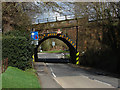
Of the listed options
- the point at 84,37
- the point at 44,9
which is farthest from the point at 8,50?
the point at 84,37

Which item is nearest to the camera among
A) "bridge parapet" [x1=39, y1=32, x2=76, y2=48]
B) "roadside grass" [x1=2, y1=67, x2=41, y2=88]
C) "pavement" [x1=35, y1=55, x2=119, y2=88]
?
"roadside grass" [x1=2, y1=67, x2=41, y2=88]

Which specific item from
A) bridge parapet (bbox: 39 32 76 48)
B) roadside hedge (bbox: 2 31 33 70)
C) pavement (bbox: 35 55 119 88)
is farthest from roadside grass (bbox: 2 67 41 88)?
bridge parapet (bbox: 39 32 76 48)

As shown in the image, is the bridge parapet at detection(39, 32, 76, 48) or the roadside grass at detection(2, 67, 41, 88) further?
the bridge parapet at detection(39, 32, 76, 48)

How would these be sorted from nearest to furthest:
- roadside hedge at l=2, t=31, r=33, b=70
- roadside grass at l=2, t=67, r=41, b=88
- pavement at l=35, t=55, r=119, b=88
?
roadside grass at l=2, t=67, r=41, b=88
pavement at l=35, t=55, r=119, b=88
roadside hedge at l=2, t=31, r=33, b=70

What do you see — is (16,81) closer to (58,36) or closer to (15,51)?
(15,51)

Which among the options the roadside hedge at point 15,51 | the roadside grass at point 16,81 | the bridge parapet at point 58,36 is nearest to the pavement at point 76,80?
the roadside grass at point 16,81

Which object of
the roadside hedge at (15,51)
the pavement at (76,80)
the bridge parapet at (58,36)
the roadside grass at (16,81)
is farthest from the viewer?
the bridge parapet at (58,36)

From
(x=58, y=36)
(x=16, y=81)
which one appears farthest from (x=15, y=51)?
(x=58, y=36)

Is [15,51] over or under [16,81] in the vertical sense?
over

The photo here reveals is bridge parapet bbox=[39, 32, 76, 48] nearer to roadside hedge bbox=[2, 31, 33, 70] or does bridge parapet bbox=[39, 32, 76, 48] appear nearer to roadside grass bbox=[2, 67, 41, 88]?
roadside hedge bbox=[2, 31, 33, 70]

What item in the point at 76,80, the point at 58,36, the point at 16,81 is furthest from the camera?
the point at 58,36

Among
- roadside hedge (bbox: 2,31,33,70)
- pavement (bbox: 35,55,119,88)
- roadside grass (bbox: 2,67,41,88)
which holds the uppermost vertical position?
roadside hedge (bbox: 2,31,33,70)

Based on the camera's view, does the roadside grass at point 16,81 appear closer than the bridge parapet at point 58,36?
Yes

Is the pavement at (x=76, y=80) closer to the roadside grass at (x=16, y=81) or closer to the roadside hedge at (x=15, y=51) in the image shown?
the roadside grass at (x=16, y=81)
